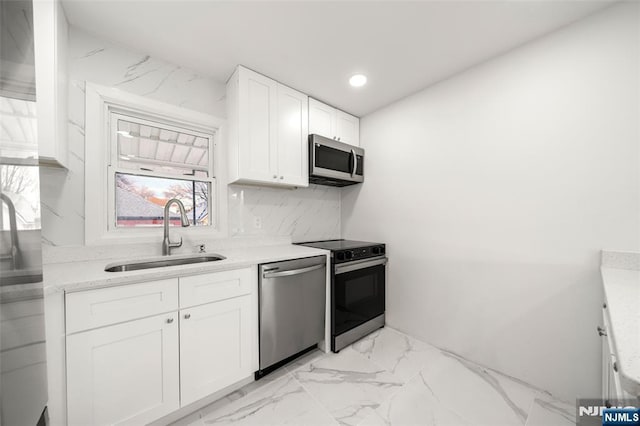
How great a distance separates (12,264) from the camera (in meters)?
0.40

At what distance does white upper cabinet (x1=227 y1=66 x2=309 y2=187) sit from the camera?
77.5 inches

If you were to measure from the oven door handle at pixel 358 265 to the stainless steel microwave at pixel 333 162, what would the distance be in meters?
0.90

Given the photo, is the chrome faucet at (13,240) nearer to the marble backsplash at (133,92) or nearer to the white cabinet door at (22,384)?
the white cabinet door at (22,384)

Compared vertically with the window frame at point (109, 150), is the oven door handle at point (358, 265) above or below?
below

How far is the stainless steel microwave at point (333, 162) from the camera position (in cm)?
237

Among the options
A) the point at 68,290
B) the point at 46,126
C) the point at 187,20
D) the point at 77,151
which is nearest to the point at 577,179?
the point at 187,20

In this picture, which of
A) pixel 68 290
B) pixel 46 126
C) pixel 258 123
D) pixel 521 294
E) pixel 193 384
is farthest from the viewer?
pixel 258 123

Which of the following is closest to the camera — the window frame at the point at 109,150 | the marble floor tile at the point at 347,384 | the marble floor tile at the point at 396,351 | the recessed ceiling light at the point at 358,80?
the marble floor tile at the point at 347,384

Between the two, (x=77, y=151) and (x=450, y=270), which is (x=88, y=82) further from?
(x=450, y=270)

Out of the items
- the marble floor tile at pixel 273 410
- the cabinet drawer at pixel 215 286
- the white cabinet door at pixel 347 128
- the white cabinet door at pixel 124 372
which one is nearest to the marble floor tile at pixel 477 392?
the marble floor tile at pixel 273 410

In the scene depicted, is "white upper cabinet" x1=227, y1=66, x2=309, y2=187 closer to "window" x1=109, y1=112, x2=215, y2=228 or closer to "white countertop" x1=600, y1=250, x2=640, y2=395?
"window" x1=109, y1=112, x2=215, y2=228

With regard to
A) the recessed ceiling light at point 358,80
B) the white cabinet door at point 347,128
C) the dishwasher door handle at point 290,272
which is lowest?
the dishwasher door handle at point 290,272

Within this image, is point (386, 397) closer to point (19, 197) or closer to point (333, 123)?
point (19, 197)

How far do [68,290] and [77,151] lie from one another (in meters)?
1.04
